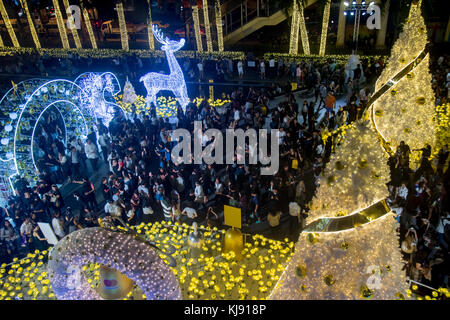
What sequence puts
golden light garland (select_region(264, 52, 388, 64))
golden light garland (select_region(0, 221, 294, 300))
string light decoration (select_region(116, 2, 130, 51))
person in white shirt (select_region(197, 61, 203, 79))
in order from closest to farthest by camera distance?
golden light garland (select_region(0, 221, 294, 300)) → person in white shirt (select_region(197, 61, 203, 79)) → golden light garland (select_region(264, 52, 388, 64)) → string light decoration (select_region(116, 2, 130, 51))

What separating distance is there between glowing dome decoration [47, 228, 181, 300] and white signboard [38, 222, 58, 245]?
2399 mm

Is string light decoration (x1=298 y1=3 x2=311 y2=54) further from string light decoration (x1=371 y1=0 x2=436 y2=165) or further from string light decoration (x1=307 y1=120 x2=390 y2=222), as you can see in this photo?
string light decoration (x1=307 y1=120 x2=390 y2=222)

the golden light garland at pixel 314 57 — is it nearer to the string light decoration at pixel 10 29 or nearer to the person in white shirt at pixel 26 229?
the person in white shirt at pixel 26 229

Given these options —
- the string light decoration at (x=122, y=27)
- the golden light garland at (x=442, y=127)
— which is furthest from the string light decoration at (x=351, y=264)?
the string light decoration at (x=122, y=27)

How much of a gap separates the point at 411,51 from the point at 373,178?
21.6ft

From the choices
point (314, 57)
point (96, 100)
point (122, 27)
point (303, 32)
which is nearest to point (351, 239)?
point (96, 100)

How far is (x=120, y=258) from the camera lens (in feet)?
19.9

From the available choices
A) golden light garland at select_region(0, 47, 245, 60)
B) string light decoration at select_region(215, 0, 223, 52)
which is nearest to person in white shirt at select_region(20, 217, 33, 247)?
golden light garland at select_region(0, 47, 245, 60)

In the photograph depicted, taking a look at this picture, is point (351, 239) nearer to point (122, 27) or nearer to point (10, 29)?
point (122, 27)

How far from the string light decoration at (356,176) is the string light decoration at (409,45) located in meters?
6.09

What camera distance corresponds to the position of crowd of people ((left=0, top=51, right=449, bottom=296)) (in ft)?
29.6

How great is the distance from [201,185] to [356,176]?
18.0 ft

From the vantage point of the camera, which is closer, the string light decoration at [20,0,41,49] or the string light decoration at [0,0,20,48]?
the string light decoration at [20,0,41,49]

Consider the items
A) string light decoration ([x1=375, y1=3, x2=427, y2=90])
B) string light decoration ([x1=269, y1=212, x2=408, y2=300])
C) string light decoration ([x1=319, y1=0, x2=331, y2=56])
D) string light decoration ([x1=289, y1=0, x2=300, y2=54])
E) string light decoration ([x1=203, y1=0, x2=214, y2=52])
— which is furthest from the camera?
string light decoration ([x1=203, y1=0, x2=214, y2=52])
